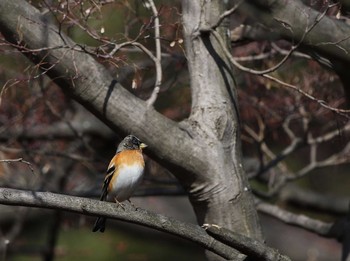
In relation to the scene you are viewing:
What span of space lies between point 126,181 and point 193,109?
695mm

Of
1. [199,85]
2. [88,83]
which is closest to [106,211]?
[88,83]

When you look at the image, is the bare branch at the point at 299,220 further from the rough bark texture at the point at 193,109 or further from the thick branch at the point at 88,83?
the thick branch at the point at 88,83

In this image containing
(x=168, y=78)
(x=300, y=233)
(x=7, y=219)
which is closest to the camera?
(x=168, y=78)

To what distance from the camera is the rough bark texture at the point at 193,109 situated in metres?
4.02

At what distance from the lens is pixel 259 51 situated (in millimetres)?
6016

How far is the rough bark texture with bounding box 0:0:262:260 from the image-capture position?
13.2ft

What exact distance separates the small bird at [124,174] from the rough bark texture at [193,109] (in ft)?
1.62

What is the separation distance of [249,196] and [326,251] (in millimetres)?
5449

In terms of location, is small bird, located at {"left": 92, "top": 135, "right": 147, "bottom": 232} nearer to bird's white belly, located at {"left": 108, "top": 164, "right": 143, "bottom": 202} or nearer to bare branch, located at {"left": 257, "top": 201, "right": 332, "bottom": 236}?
bird's white belly, located at {"left": 108, "top": 164, "right": 143, "bottom": 202}

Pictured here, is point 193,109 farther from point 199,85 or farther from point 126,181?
point 126,181

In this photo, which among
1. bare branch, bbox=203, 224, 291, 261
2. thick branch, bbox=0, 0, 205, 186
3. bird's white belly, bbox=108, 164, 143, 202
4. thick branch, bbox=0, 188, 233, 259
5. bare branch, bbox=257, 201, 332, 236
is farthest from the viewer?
bare branch, bbox=257, 201, 332, 236

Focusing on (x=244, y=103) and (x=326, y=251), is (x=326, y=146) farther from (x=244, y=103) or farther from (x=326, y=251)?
(x=244, y=103)

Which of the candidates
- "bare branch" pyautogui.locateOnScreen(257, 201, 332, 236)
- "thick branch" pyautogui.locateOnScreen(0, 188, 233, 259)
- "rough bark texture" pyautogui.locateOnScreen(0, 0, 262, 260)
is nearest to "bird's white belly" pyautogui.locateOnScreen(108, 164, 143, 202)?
"rough bark texture" pyautogui.locateOnScreen(0, 0, 262, 260)

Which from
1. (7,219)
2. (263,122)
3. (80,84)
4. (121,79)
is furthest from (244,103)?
(7,219)
